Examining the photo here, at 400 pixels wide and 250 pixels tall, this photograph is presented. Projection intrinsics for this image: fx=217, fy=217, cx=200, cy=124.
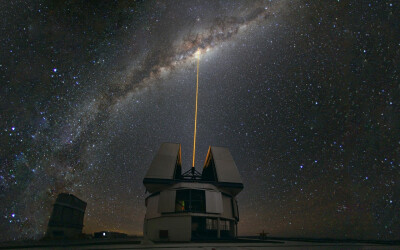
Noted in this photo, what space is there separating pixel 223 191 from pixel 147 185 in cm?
965

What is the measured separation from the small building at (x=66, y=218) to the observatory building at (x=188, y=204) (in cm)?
2129

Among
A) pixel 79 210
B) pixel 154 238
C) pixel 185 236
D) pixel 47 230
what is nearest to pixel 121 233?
pixel 79 210

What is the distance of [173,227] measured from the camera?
23.0m

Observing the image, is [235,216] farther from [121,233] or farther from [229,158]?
[121,233]

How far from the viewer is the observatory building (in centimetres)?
2322

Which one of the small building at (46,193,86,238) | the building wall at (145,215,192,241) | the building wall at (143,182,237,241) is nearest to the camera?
the building wall at (145,215,192,241)

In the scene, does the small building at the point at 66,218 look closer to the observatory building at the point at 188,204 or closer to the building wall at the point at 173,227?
the observatory building at the point at 188,204

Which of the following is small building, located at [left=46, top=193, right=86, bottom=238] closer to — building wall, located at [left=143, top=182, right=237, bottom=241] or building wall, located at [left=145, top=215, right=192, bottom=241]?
building wall, located at [left=143, top=182, right=237, bottom=241]

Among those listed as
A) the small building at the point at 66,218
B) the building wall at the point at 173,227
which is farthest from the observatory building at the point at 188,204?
the small building at the point at 66,218

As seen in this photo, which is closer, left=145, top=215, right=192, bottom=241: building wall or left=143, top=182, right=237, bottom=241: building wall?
left=145, top=215, right=192, bottom=241: building wall

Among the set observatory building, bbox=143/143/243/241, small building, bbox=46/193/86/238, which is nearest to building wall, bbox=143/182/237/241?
observatory building, bbox=143/143/243/241

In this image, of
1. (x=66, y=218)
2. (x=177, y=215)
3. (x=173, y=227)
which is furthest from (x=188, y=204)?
(x=66, y=218)

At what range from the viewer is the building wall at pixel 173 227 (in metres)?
22.4

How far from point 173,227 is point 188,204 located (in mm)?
2925
